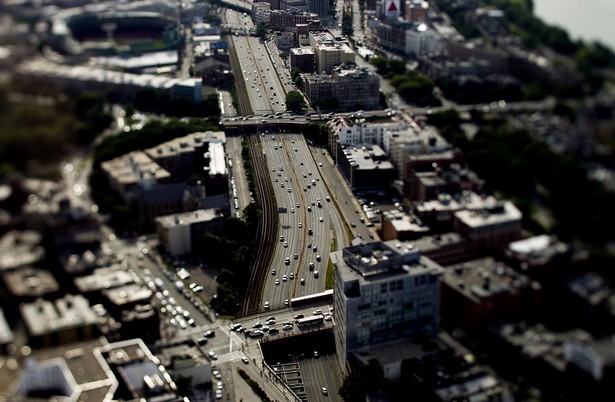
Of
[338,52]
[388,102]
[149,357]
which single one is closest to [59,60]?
[149,357]

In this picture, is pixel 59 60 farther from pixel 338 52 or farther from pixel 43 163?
pixel 338 52

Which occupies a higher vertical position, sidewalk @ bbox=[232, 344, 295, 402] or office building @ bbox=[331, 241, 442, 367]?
office building @ bbox=[331, 241, 442, 367]

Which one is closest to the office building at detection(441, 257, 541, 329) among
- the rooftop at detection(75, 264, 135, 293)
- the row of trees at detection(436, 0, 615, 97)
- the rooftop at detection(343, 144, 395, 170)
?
the row of trees at detection(436, 0, 615, 97)

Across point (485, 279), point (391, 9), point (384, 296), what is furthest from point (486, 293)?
point (391, 9)

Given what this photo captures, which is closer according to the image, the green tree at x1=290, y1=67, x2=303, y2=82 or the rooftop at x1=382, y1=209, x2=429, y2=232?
the rooftop at x1=382, y1=209, x2=429, y2=232

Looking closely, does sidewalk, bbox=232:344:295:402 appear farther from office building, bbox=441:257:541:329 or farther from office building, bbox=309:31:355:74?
office building, bbox=309:31:355:74

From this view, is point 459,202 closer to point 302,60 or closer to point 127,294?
point 127,294
